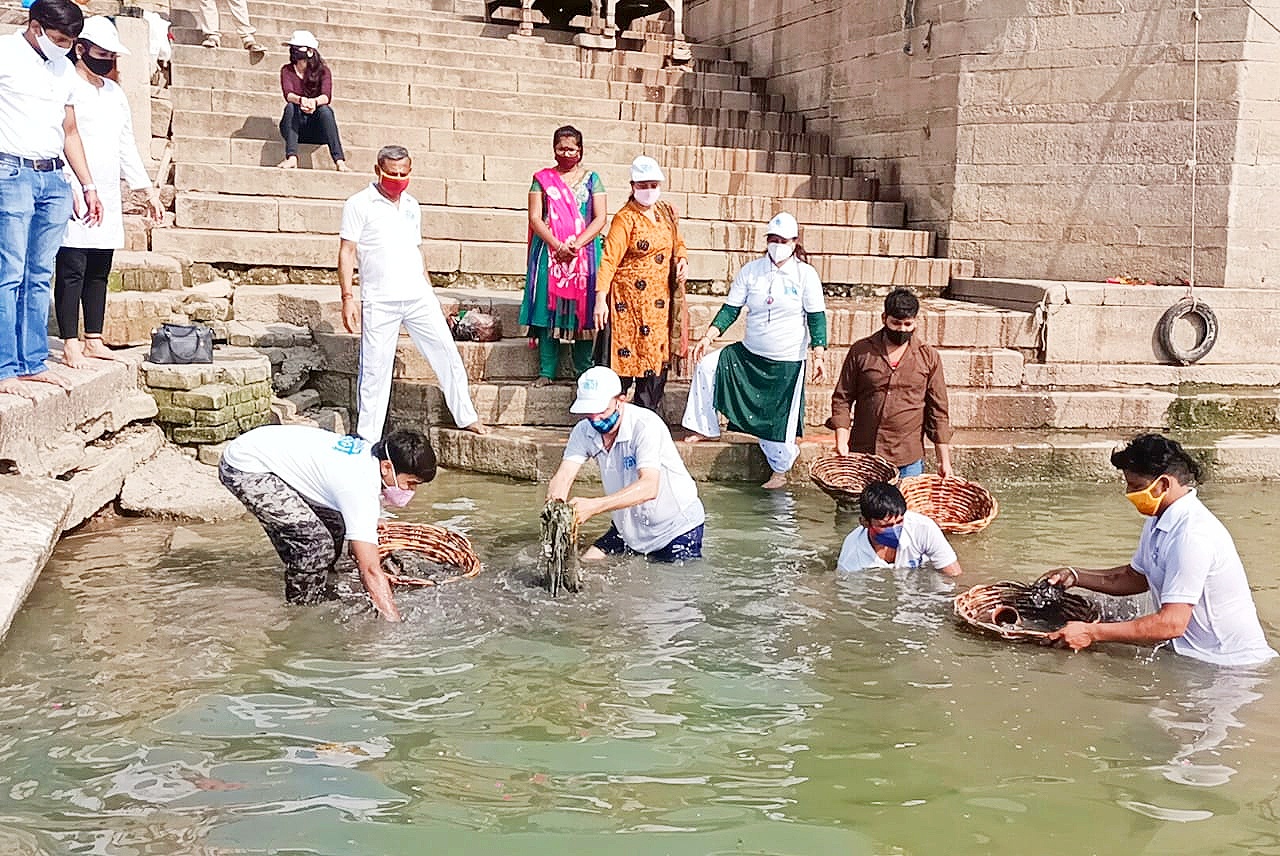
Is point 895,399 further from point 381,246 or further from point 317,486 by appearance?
point 317,486

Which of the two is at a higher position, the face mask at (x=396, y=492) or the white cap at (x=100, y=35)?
the white cap at (x=100, y=35)

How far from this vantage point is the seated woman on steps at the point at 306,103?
10.8m

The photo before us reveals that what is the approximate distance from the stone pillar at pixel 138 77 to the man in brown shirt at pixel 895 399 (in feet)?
21.1

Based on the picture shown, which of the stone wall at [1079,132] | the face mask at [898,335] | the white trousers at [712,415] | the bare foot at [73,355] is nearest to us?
the bare foot at [73,355]

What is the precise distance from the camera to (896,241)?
470 inches

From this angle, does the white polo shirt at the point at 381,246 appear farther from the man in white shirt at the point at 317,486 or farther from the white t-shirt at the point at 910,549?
the white t-shirt at the point at 910,549

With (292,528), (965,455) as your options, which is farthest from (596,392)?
(965,455)

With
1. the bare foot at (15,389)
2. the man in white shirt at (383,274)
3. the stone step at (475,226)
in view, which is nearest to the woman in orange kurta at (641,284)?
the man in white shirt at (383,274)

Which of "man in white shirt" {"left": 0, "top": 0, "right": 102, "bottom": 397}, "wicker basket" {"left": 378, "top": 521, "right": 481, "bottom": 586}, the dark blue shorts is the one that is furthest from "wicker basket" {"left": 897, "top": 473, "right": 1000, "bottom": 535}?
"man in white shirt" {"left": 0, "top": 0, "right": 102, "bottom": 397}

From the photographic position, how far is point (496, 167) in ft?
38.4

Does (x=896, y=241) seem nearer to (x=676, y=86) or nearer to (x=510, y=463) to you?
(x=676, y=86)

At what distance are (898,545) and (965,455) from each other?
2.63 metres

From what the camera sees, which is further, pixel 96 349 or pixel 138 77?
pixel 138 77

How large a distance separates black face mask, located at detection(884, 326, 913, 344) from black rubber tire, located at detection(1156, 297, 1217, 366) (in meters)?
3.76
